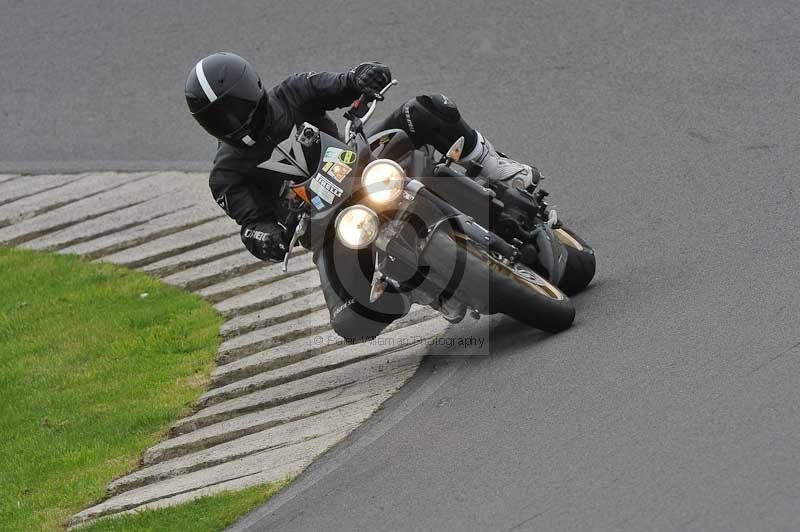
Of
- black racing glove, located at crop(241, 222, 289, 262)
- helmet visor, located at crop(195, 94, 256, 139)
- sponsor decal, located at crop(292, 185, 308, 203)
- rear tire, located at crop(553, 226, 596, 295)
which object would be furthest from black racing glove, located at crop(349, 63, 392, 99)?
rear tire, located at crop(553, 226, 596, 295)

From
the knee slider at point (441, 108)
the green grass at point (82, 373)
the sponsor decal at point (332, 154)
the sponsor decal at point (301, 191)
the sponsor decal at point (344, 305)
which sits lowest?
the green grass at point (82, 373)

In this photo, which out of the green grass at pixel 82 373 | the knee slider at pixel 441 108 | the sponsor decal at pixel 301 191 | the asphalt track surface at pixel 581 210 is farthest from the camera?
the knee slider at pixel 441 108

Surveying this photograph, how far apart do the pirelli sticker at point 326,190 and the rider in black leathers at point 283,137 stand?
0.30 m

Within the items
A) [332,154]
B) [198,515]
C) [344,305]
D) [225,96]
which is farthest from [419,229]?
[198,515]

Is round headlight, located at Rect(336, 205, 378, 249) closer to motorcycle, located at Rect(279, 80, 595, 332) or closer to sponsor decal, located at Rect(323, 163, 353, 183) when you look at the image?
motorcycle, located at Rect(279, 80, 595, 332)

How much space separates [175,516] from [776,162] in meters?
4.35

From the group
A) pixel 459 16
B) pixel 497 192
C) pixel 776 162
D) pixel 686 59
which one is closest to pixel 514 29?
pixel 459 16

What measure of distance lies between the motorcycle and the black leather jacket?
11.0 inches

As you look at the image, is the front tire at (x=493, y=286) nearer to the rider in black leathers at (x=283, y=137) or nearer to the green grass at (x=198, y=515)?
the rider in black leathers at (x=283, y=137)

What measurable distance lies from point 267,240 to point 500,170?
1464 mm

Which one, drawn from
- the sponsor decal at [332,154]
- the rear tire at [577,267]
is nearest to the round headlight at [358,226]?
the sponsor decal at [332,154]

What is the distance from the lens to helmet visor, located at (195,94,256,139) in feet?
20.7

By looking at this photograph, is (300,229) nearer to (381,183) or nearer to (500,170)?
(381,183)

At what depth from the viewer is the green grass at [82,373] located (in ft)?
21.5
